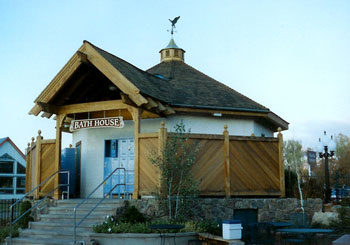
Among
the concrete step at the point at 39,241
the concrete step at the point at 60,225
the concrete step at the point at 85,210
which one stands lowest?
the concrete step at the point at 39,241

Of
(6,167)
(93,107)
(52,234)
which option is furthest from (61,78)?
(6,167)

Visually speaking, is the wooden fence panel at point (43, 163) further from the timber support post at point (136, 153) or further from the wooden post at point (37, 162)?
the timber support post at point (136, 153)

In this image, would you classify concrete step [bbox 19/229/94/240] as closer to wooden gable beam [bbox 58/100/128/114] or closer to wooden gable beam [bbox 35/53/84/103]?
wooden gable beam [bbox 58/100/128/114]

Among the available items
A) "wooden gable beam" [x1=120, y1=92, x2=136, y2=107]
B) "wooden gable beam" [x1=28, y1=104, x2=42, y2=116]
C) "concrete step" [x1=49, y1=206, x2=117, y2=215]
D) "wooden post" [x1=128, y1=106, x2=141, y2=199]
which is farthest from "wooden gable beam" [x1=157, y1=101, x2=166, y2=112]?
"wooden gable beam" [x1=28, y1=104, x2=42, y2=116]

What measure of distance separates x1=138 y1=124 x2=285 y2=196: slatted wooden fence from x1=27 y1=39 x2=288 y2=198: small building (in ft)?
0.10

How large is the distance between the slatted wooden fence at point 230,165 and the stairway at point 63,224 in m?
1.28

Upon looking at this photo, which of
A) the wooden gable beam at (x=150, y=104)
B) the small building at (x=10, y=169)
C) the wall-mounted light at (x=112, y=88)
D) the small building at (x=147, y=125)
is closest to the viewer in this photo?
the small building at (x=147, y=125)

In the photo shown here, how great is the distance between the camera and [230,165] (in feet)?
46.9

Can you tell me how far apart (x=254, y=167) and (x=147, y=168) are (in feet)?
12.5

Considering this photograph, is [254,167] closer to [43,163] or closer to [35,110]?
[43,163]

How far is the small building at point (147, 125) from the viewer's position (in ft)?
44.6

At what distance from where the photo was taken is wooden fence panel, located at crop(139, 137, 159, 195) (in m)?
13.1

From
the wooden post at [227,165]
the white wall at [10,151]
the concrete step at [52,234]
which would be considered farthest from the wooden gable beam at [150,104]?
the white wall at [10,151]

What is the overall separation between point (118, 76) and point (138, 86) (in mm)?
709
